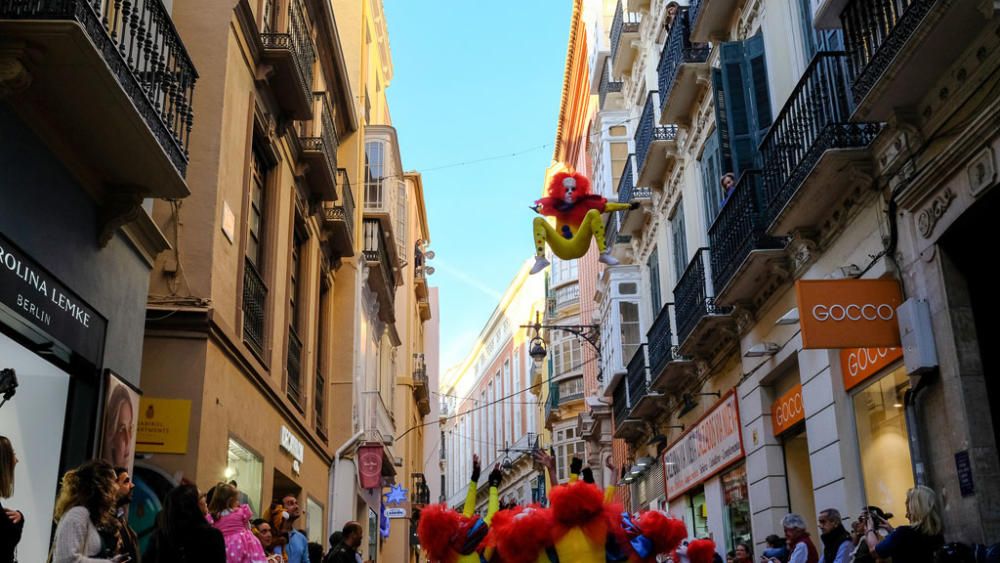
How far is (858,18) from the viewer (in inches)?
383

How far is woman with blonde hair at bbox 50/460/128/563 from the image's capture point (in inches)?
222

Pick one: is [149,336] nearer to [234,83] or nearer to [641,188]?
[234,83]

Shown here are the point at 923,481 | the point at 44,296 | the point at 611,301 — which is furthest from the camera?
the point at 611,301

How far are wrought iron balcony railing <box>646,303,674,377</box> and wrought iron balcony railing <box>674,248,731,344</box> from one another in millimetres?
936

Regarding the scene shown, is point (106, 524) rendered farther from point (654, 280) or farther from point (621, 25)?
point (621, 25)

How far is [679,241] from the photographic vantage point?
19.7 meters

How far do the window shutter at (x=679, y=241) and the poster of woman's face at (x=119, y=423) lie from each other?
1150cm

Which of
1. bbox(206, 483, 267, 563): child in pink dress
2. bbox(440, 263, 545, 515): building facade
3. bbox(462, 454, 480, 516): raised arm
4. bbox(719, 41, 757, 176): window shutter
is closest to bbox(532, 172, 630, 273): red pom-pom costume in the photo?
bbox(719, 41, 757, 176): window shutter

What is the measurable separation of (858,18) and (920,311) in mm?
2826

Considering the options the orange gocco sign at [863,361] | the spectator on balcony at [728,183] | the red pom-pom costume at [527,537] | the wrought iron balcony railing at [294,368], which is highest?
the spectator on balcony at [728,183]

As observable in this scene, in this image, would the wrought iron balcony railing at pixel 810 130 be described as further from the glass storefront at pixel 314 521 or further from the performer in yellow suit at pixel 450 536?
the glass storefront at pixel 314 521

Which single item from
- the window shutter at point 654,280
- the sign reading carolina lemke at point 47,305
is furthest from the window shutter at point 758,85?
the sign reading carolina lemke at point 47,305

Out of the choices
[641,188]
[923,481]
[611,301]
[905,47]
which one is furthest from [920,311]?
[611,301]

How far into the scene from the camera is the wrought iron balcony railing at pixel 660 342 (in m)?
19.1
